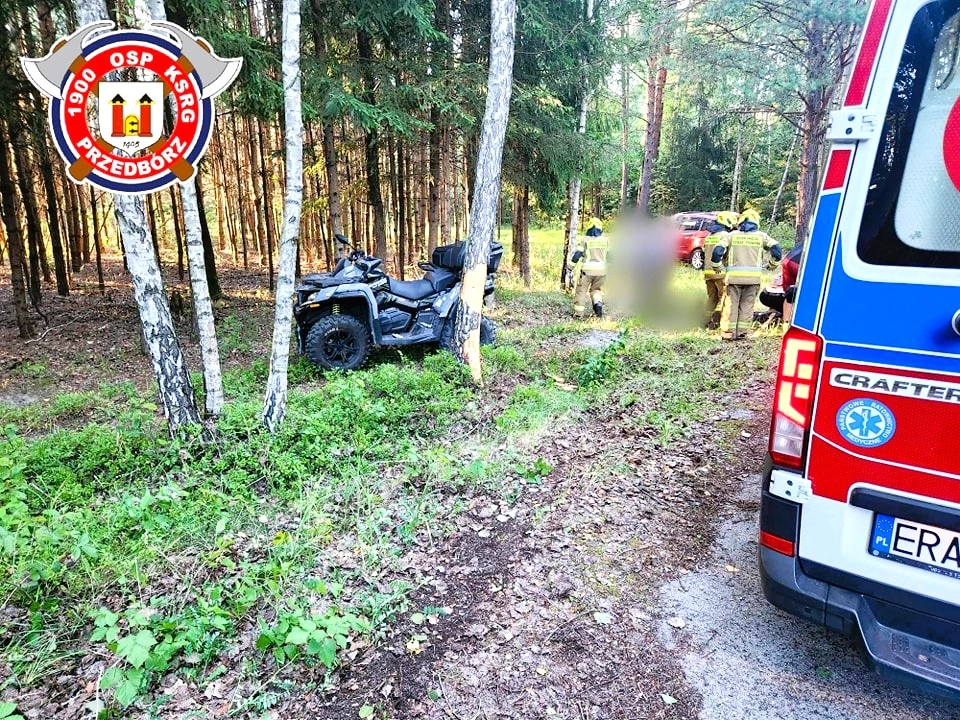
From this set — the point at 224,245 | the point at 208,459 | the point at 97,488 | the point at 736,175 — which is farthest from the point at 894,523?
the point at 224,245

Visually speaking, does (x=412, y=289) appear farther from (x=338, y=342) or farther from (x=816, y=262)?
(x=816, y=262)

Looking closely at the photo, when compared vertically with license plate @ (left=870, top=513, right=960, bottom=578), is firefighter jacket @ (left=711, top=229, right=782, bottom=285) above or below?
above

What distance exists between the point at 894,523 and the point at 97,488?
14.8 ft

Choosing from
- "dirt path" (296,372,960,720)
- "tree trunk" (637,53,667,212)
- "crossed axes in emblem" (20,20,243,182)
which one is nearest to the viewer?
"dirt path" (296,372,960,720)

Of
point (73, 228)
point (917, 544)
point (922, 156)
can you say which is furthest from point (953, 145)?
point (73, 228)

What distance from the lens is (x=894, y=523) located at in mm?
1851

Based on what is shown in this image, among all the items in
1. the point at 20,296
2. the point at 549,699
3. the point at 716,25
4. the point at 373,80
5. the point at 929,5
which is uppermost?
the point at 716,25

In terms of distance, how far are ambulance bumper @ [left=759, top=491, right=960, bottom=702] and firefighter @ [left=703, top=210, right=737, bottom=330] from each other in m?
7.12

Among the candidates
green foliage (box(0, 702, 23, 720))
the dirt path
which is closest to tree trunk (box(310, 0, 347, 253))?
the dirt path

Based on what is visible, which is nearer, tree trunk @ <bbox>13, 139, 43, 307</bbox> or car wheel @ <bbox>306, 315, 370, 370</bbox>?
car wheel @ <bbox>306, 315, 370, 370</bbox>

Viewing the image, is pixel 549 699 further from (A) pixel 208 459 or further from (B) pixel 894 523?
(A) pixel 208 459

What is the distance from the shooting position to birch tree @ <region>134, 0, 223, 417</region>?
12.6ft

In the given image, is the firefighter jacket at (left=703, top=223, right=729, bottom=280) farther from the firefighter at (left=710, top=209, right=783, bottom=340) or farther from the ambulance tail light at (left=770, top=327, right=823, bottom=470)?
the ambulance tail light at (left=770, top=327, right=823, bottom=470)

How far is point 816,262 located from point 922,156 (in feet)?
1.37
